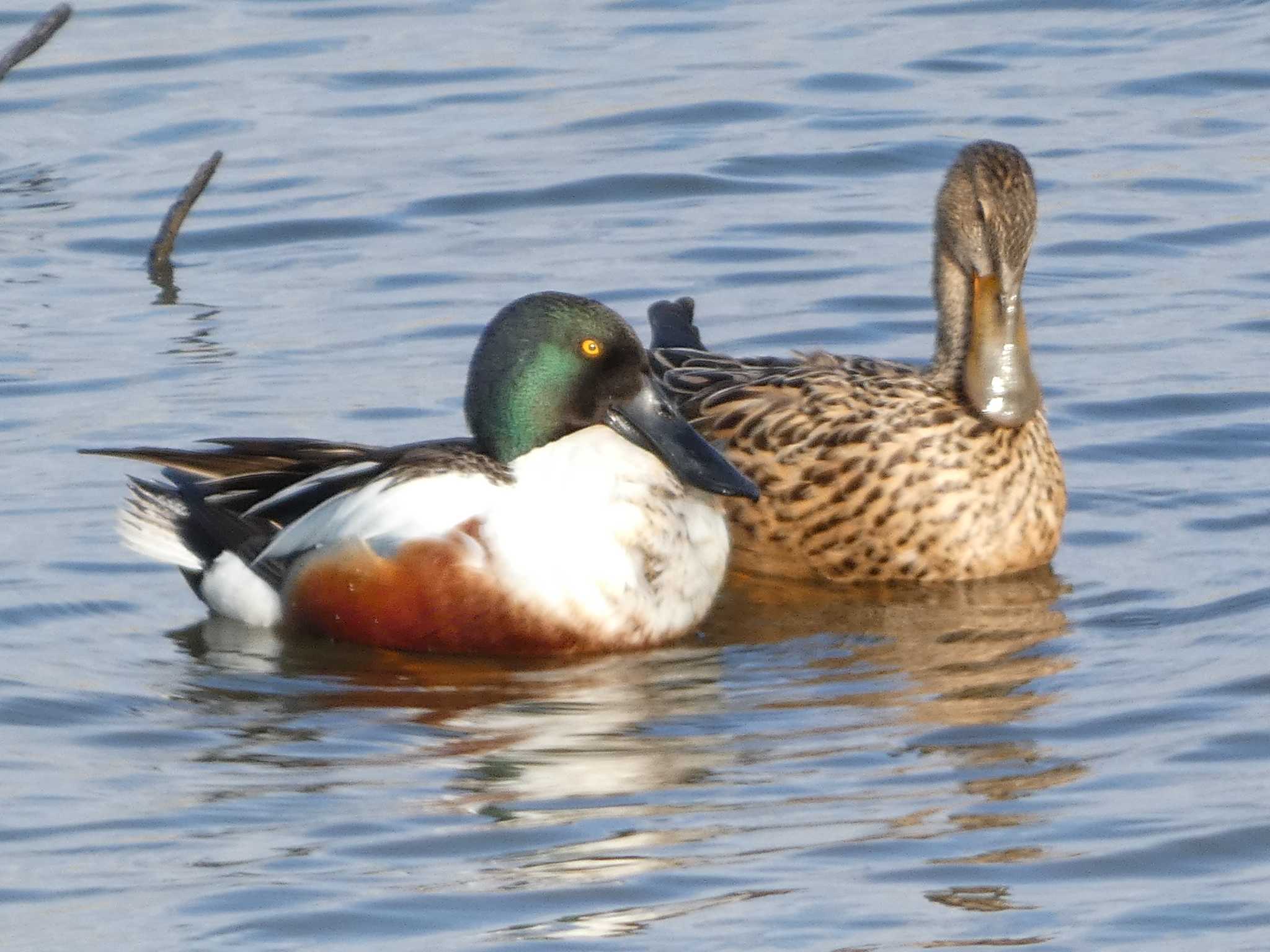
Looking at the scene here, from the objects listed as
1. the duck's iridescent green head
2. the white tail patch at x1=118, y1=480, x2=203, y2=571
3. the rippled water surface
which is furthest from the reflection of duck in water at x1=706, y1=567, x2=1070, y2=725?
the white tail patch at x1=118, y1=480, x2=203, y2=571

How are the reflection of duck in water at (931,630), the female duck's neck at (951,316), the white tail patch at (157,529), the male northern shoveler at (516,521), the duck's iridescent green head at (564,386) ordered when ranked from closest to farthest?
the reflection of duck in water at (931,630)
the male northern shoveler at (516,521)
the duck's iridescent green head at (564,386)
the white tail patch at (157,529)
the female duck's neck at (951,316)

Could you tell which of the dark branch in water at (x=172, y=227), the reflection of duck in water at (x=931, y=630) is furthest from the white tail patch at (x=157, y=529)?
the dark branch in water at (x=172, y=227)

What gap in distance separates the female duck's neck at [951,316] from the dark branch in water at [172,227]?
370 cm

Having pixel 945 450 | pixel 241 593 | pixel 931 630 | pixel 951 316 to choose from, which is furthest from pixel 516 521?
pixel 951 316

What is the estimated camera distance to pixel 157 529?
23.4 feet

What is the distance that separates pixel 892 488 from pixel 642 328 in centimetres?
235

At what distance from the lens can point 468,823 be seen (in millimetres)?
5328

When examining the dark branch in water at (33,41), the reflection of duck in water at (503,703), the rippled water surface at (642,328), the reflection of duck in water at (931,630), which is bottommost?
the reflection of duck in water at (931,630)

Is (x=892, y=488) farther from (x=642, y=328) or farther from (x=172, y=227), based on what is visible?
(x=172, y=227)

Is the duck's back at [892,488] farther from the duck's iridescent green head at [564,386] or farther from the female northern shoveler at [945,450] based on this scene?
the duck's iridescent green head at [564,386]

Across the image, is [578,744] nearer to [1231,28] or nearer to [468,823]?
[468,823]

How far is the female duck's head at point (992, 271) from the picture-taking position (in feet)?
23.8

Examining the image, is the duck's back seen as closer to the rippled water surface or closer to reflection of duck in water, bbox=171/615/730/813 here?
the rippled water surface

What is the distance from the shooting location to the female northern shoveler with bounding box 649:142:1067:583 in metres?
7.25
